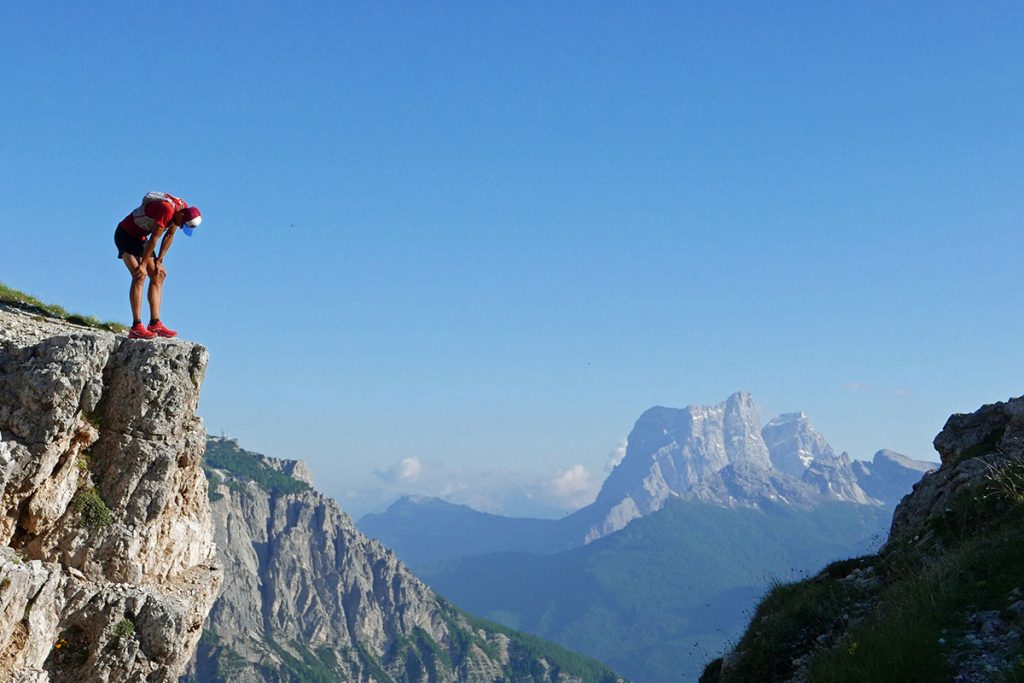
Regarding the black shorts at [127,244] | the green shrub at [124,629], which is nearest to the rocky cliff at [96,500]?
the green shrub at [124,629]

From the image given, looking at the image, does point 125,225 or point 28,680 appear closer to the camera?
point 28,680

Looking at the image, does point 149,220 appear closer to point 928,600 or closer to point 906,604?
point 906,604

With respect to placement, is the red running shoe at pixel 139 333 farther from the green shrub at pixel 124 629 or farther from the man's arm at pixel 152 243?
the green shrub at pixel 124 629

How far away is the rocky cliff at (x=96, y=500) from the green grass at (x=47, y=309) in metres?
4.82

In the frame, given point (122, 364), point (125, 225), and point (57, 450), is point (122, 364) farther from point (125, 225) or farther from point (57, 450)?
point (125, 225)

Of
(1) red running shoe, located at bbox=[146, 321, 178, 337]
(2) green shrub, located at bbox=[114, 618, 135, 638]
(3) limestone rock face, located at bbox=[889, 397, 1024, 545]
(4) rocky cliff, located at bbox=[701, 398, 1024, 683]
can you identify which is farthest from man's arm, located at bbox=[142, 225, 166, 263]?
(3) limestone rock face, located at bbox=[889, 397, 1024, 545]

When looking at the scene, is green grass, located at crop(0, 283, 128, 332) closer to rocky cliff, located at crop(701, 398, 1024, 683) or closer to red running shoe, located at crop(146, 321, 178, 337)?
red running shoe, located at crop(146, 321, 178, 337)

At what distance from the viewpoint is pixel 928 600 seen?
17.3 m

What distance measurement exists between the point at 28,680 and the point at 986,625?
17652 mm

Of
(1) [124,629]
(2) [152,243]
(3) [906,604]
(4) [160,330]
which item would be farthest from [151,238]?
(3) [906,604]

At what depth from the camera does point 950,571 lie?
59.4 feet

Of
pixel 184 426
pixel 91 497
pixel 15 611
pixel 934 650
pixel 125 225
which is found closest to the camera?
pixel 934 650

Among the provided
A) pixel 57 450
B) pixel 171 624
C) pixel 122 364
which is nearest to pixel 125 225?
pixel 122 364

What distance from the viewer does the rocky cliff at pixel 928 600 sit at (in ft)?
51.2
